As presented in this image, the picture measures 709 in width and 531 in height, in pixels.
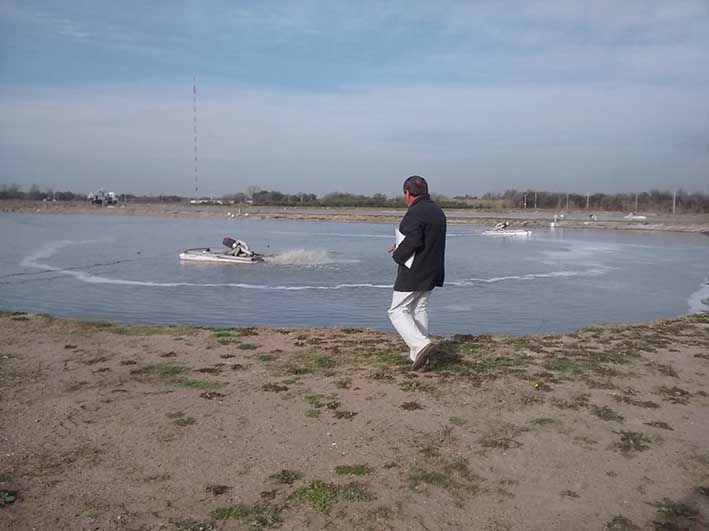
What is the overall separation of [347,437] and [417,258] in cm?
246

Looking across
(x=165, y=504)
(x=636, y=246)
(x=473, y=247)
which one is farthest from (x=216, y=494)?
(x=636, y=246)

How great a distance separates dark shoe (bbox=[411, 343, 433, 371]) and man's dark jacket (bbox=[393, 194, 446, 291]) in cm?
67

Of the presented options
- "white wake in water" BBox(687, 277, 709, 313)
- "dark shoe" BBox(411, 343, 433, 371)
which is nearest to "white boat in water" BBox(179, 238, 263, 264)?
"white wake in water" BBox(687, 277, 709, 313)

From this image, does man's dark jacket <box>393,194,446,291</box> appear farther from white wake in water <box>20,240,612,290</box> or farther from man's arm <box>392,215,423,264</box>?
white wake in water <box>20,240,612,290</box>

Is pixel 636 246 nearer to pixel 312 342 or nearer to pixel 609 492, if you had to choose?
pixel 312 342

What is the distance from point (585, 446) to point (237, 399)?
330 centimetres

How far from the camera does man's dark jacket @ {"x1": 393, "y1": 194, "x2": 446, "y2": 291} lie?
7.19 metres

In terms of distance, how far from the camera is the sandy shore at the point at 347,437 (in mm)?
4297

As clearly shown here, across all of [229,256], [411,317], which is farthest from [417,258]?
[229,256]

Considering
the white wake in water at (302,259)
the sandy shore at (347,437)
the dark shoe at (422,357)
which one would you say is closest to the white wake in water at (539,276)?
the white wake in water at (302,259)

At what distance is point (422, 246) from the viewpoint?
727cm

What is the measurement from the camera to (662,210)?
112 meters

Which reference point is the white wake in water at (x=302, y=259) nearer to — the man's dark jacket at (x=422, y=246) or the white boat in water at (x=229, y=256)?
the white boat in water at (x=229, y=256)

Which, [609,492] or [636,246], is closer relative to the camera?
[609,492]
